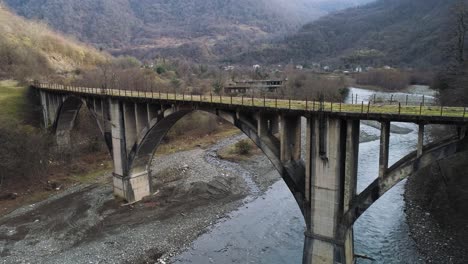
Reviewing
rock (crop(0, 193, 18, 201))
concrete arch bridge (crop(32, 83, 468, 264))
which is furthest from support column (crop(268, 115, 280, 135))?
rock (crop(0, 193, 18, 201))

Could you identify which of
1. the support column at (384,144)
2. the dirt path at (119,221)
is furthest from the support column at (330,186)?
the dirt path at (119,221)

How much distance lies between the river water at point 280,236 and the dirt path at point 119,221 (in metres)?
1.41

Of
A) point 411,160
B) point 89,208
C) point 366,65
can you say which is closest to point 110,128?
point 89,208

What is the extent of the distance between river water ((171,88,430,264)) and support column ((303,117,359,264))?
4739 mm

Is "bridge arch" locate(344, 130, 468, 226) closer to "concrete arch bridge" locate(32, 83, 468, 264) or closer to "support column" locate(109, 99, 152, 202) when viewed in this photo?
"concrete arch bridge" locate(32, 83, 468, 264)

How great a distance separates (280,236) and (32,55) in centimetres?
8136

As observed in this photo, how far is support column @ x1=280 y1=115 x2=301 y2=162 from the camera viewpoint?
20.3 metres

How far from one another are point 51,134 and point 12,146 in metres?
11.8

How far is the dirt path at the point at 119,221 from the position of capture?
24.9 metres

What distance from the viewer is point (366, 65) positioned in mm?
146625

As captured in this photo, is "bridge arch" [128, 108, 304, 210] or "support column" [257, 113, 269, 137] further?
"support column" [257, 113, 269, 137]

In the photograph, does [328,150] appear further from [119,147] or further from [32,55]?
[32,55]

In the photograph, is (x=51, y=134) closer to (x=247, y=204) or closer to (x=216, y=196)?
(x=216, y=196)

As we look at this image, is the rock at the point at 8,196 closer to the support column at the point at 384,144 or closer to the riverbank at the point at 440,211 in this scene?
the support column at the point at 384,144
